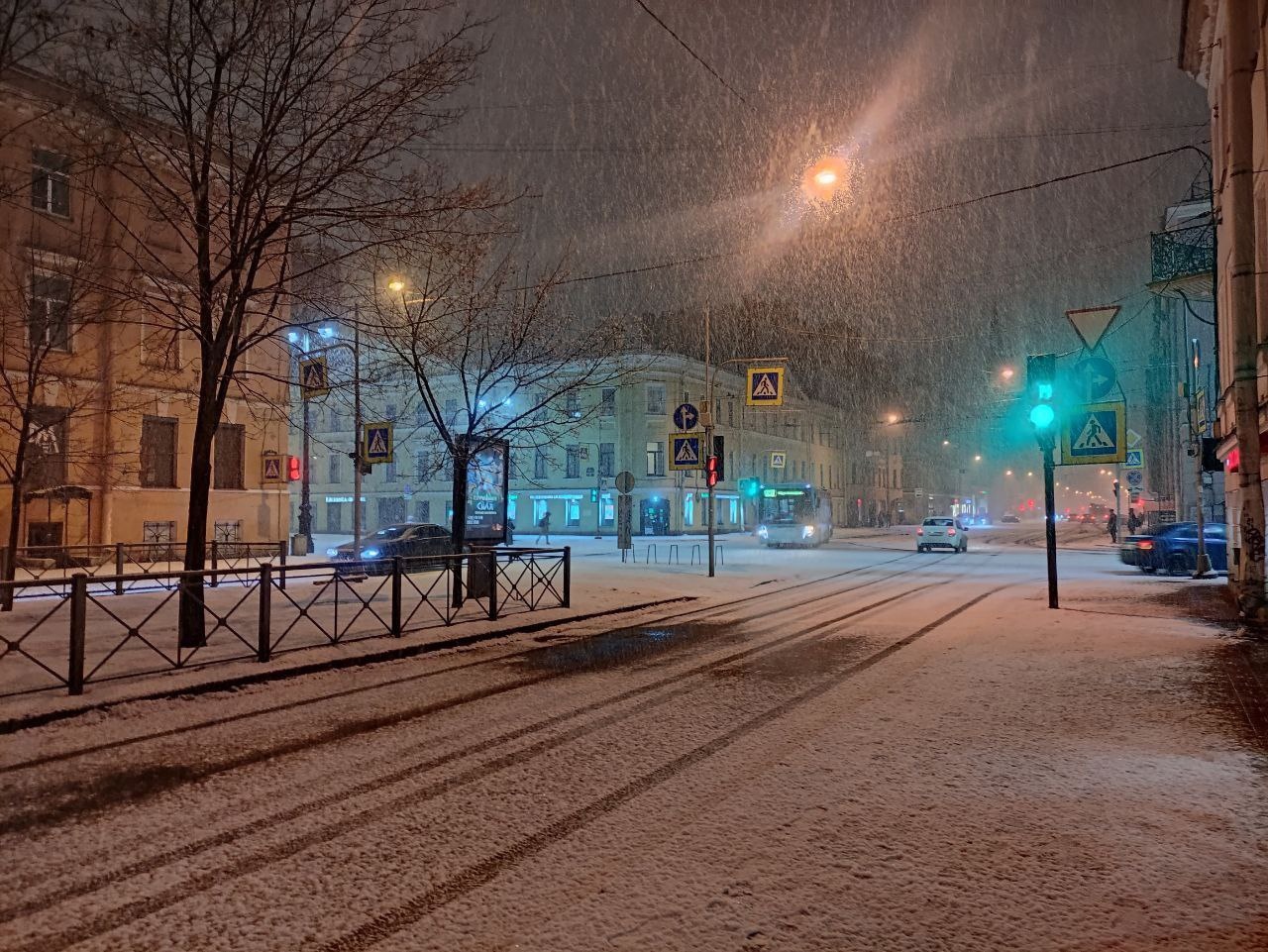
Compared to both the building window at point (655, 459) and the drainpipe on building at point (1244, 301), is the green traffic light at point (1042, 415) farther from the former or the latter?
the building window at point (655, 459)

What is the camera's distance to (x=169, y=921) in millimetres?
3377

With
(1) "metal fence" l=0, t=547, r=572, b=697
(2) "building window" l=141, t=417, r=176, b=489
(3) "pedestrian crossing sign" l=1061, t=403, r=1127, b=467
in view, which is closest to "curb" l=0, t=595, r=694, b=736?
(1) "metal fence" l=0, t=547, r=572, b=697

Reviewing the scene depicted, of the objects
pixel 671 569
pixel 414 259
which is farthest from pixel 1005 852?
pixel 671 569

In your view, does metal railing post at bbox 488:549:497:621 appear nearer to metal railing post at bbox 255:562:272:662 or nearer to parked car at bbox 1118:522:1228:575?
metal railing post at bbox 255:562:272:662

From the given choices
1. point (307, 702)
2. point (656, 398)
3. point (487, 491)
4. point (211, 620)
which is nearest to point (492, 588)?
point (211, 620)

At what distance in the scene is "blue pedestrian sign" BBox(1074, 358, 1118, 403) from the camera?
13914 mm

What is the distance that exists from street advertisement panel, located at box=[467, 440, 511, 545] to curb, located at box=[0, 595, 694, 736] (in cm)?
378

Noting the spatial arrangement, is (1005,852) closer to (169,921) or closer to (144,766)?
(169,921)

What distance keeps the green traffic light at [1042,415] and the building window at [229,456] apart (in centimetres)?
2396

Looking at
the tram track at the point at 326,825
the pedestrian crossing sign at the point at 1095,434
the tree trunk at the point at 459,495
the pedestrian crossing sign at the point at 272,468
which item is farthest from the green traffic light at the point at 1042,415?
the pedestrian crossing sign at the point at 272,468

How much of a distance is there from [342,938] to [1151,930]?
328 cm

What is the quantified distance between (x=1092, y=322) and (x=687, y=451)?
31.9 feet

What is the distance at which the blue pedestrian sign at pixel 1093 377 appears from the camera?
13914mm

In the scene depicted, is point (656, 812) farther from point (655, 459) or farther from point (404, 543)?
point (655, 459)
